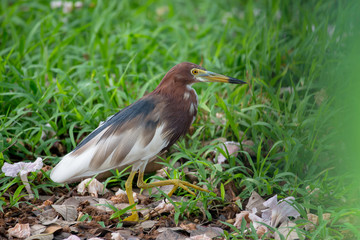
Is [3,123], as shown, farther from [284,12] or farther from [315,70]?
[284,12]

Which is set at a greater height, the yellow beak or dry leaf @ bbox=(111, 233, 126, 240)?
the yellow beak

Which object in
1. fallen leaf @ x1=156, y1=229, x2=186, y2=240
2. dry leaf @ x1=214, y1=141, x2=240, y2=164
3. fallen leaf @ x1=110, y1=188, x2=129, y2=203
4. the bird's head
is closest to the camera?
fallen leaf @ x1=156, y1=229, x2=186, y2=240

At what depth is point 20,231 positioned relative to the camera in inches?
119

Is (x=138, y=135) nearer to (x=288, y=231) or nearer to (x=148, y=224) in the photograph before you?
(x=148, y=224)

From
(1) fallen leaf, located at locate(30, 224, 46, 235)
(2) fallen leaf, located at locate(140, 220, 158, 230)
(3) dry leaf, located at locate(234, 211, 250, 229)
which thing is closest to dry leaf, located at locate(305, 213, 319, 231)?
(3) dry leaf, located at locate(234, 211, 250, 229)

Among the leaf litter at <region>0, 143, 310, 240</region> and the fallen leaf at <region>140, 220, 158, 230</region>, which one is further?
the fallen leaf at <region>140, 220, 158, 230</region>

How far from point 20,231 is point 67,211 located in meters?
0.39

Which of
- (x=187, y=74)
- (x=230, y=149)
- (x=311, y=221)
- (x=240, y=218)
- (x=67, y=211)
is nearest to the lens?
(x=311, y=221)

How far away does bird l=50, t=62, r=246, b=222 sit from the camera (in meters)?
3.29

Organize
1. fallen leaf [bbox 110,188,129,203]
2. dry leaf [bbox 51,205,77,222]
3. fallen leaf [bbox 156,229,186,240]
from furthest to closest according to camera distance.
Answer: fallen leaf [bbox 110,188,129,203], dry leaf [bbox 51,205,77,222], fallen leaf [bbox 156,229,186,240]

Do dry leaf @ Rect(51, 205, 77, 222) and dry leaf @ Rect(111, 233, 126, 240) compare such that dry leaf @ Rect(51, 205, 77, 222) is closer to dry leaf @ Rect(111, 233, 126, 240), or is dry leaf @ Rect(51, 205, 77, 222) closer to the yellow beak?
dry leaf @ Rect(111, 233, 126, 240)

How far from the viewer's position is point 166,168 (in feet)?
12.8

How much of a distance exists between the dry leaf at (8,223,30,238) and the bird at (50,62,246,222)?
0.39 meters

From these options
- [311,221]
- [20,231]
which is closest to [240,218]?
[311,221]
